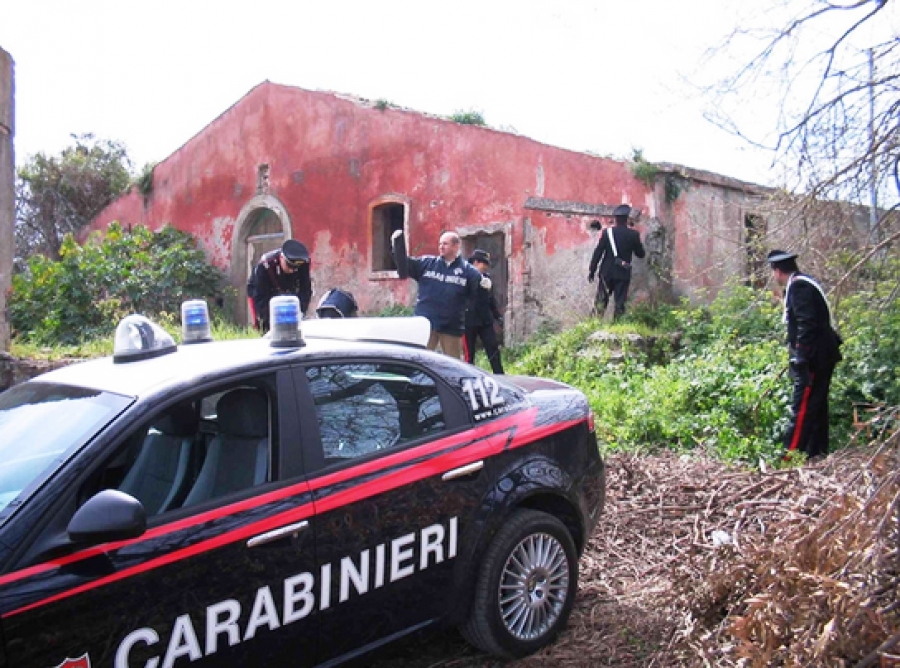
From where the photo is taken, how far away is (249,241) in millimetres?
17109

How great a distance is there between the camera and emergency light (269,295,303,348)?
3143 millimetres

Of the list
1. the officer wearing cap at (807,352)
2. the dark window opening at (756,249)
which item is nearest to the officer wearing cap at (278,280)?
the dark window opening at (756,249)

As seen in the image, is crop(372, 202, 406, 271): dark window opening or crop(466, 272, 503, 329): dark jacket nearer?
crop(466, 272, 503, 329): dark jacket

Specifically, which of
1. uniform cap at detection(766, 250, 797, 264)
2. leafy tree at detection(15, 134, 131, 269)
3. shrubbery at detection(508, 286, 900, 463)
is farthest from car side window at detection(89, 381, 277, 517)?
leafy tree at detection(15, 134, 131, 269)

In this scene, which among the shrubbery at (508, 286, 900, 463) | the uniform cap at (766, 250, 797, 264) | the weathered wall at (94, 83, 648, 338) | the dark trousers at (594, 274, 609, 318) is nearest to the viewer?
the uniform cap at (766, 250, 797, 264)

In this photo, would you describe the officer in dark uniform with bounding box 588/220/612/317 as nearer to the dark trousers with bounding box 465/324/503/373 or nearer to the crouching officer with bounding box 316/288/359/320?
the dark trousers with bounding box 465/324/503/373

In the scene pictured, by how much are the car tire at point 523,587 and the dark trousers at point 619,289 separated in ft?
24.2

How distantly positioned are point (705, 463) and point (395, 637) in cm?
367

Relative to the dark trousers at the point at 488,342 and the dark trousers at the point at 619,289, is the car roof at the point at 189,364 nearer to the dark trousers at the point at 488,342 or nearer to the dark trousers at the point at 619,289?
the dark trousers at the point at 488,342

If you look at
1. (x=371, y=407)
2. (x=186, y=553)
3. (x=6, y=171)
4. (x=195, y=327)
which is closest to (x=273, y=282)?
(x=6, y=171)

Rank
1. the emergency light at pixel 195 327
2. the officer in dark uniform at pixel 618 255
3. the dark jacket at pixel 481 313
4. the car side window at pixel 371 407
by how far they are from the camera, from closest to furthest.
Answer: the car side window at pixel 371 407 → the emergency light at pixel 195 327 → the dark jacket at pixel 481 313 → the officer in dark uniform at pixel 618 255

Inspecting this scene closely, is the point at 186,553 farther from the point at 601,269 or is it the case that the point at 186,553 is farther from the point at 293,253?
the point at 601,269

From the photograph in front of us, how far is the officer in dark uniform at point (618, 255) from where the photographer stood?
10547mm

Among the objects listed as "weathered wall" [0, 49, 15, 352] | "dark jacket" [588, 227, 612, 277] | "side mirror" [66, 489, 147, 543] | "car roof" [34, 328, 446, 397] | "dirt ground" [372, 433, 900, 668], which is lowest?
"dirt ground" [372, 433, 900, 668]
